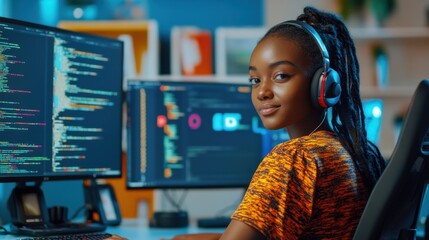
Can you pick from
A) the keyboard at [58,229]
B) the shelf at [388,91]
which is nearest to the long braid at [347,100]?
the keyboard at [58,229]

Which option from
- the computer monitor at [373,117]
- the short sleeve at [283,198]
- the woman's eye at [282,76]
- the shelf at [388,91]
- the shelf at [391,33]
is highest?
the shelf at [391,33]

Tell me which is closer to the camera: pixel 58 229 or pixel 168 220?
pixel 58 229

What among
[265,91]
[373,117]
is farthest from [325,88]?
[373,117]

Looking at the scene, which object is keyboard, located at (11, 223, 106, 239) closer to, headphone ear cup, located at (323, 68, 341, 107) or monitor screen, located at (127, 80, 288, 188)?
monitor screen, located at (127, 80, 288, 188)

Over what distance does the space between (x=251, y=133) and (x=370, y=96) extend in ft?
7.38

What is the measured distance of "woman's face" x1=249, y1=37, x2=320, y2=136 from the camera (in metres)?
1.32

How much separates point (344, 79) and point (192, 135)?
777 mm

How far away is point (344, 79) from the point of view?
1417 millimetres

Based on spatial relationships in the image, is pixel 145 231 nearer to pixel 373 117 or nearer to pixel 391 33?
pixel 373 117

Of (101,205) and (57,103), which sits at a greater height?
(57,103)

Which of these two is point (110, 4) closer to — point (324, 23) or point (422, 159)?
point (324, 23)

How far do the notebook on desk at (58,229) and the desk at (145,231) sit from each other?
66mm

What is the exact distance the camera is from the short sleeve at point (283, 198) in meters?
1.16

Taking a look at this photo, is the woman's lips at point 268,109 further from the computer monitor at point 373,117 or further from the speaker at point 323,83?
the computer monitor at point 373,117
